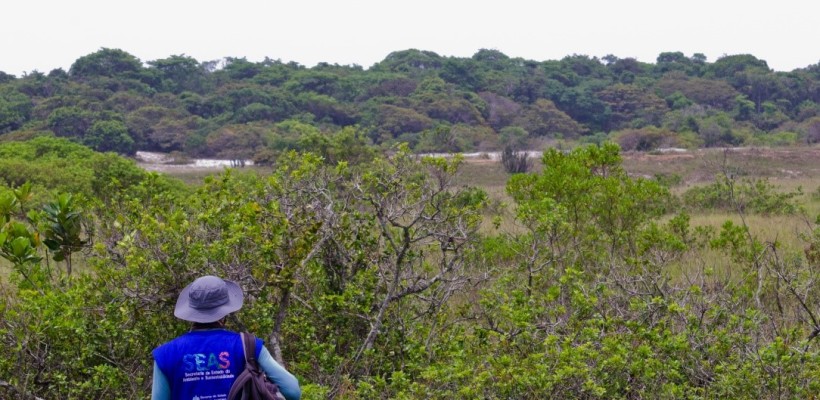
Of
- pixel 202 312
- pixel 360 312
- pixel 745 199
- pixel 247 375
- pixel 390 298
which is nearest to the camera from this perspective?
pixel 247 375

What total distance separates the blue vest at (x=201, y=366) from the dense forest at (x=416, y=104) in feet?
94.4

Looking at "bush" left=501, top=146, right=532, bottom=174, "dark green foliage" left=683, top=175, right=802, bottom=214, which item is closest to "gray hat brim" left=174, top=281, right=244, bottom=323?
"dark green foliage" left=683, top=175, right=802, bottom=214

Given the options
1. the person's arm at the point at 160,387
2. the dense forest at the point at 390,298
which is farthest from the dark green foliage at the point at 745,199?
the person's arm at the point at 160,387

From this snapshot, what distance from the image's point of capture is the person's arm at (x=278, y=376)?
2.98m

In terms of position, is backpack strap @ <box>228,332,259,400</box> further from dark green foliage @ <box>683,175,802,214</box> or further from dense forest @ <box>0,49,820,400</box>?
dark green foliage @ <box>683,175,802,214</box>

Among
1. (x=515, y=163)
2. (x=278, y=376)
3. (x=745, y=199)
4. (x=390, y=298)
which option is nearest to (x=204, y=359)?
(x=278, y=376)

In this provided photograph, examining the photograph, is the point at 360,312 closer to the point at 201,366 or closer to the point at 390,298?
the point at 390,298

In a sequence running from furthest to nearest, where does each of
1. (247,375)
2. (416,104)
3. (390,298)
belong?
1. (416,104)
2. (390,298)
3. (247,375)

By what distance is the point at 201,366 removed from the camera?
293 centimetres

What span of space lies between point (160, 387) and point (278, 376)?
0.41 m

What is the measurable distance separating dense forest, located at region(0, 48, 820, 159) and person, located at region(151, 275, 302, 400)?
94.2 ft

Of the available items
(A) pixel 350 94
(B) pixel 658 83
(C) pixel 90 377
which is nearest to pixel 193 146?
(A) pixel 350 94

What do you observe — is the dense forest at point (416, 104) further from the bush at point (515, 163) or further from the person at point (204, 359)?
the person at point (204, 359)

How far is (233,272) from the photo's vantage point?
165 inches
